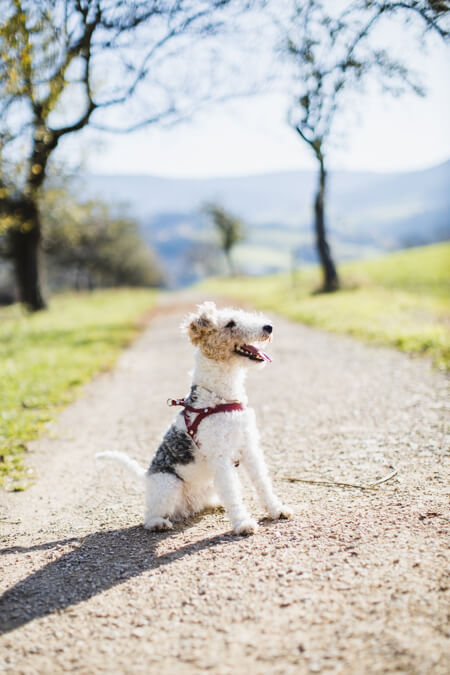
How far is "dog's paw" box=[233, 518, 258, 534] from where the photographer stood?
12.0ft

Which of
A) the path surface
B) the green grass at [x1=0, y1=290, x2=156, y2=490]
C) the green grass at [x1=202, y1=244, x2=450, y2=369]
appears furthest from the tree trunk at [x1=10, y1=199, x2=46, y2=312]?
the path surface

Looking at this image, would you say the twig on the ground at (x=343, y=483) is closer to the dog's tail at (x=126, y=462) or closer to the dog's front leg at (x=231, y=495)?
the dog's front leg at (x=231, y=495)

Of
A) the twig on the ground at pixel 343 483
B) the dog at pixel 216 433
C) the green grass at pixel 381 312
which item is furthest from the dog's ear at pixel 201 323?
the green grass at pixel 381 312

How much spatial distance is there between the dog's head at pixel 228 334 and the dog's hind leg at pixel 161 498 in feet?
3.73

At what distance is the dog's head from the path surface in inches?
57.2

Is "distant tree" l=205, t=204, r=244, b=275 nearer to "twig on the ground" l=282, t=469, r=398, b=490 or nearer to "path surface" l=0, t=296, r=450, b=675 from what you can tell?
"path surface" l=0, t=296, r=450, b=675

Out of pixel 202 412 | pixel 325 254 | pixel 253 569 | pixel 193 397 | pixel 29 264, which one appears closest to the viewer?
pixel 253 569

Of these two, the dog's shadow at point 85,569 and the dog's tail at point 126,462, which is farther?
the dog's tail at point 126,462

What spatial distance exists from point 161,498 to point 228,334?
5.05ft

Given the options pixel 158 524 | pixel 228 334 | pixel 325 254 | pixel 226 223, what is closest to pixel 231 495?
pixel 158 524

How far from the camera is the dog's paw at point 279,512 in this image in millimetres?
3916

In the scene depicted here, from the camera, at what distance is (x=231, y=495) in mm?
3721

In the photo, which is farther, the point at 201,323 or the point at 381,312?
the point at 381,312

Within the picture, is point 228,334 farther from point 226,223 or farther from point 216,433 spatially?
point 226,223
